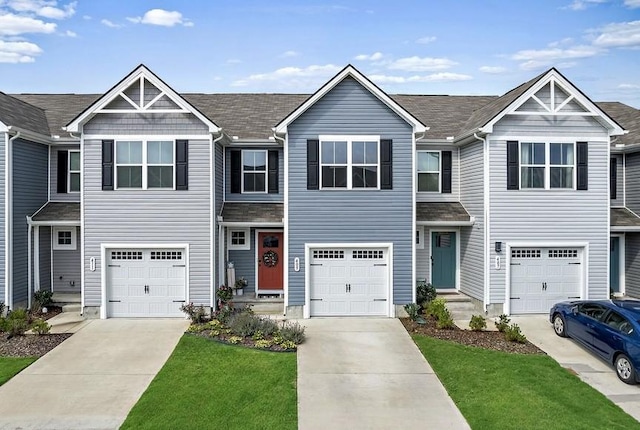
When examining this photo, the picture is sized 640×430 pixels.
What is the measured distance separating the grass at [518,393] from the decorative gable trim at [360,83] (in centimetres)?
705

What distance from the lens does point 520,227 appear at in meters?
14.9

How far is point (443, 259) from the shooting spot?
16.8 metres

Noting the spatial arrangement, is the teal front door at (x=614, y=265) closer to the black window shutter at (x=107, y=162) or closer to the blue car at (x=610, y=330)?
the blue car at (x=610, y=330)

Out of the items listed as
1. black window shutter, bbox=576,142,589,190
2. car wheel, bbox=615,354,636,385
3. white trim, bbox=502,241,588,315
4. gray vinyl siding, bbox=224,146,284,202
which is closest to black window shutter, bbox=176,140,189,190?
gray vinyl siding, bbox=224,146,284,202

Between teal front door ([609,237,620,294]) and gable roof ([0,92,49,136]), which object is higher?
gable roof ([0,92,49,136])

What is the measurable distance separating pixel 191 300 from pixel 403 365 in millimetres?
7210

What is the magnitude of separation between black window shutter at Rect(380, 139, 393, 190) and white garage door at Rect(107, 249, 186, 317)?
6.85 metres

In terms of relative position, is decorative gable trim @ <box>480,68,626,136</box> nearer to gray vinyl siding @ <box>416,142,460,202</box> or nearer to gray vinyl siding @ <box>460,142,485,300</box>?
gray vinyl siding @ <box>460,142,485,300</box>

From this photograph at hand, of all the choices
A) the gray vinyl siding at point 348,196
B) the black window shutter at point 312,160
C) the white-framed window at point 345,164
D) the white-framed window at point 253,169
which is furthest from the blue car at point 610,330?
the white-framed window at point 253,169

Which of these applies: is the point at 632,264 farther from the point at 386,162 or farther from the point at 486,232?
the point at 386,162

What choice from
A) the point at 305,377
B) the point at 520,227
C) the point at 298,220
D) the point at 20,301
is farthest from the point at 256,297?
the point at 520,227

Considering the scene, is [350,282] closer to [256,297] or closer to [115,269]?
[256,297]

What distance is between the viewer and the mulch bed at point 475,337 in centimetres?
1174

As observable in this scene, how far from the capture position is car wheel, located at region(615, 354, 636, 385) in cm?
960
